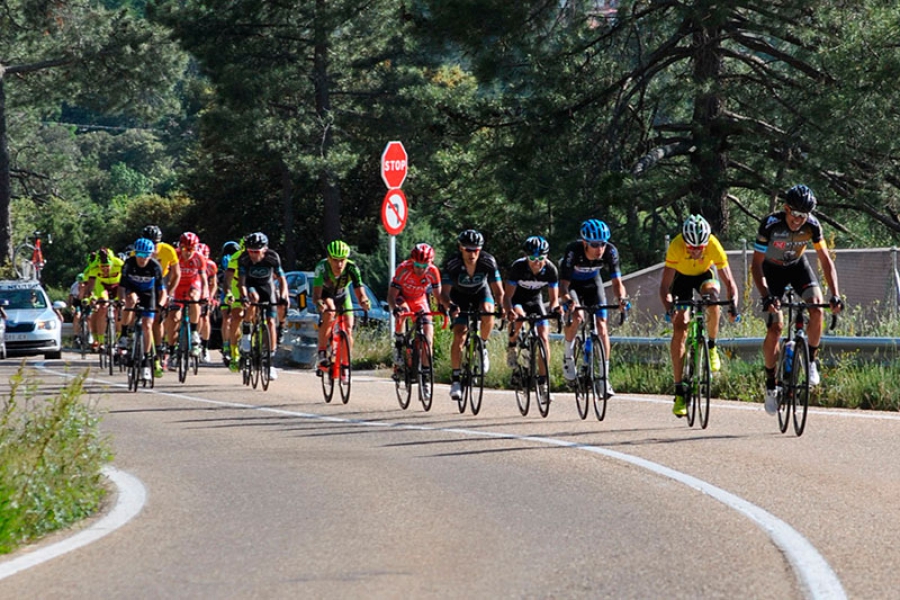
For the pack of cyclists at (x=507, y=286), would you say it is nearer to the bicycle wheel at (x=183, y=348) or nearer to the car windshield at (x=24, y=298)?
the bicycle wheel at (x=183, y=348)

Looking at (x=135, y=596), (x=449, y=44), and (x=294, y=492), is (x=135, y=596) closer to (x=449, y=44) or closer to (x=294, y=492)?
(x=294, y=492)

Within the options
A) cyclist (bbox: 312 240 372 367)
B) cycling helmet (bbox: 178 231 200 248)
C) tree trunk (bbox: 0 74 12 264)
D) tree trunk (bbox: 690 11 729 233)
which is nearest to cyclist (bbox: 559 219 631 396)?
cyclist (bbox: 312 240 372 367)

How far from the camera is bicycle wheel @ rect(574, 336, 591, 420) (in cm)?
1471

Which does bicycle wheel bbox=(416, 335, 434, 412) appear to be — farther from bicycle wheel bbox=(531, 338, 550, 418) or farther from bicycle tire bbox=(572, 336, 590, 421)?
bicycle tire bbox=(572, 336, 590, 421)

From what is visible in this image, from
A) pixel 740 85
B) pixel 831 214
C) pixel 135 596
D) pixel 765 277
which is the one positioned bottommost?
pixel 135 596

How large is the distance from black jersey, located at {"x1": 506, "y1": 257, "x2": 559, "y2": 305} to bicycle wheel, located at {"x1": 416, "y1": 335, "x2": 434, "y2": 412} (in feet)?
4.09


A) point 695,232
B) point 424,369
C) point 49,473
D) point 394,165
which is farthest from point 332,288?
point 49,473

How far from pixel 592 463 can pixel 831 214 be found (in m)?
19.6

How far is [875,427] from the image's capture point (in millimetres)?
13555

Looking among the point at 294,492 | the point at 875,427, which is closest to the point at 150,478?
the point at 294,492

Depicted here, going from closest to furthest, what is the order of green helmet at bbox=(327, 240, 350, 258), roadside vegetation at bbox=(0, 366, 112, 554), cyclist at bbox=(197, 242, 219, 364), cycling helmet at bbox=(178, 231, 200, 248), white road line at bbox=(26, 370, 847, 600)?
white road line at bbox=(26, 370, 847, 600)
roadside vegetation at bbox=(0, 366, 112, 554)
green helmet at bbox=(327, 240, 350, 258)
cycling helmet at bbox=(178, 231, 200, 248)
cyclist at bbox=(197, 242, 219, 364)

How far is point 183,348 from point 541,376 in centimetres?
788

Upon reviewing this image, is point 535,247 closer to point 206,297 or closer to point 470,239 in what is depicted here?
point 470,239

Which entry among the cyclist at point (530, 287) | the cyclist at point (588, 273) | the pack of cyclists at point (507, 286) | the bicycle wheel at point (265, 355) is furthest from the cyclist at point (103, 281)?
the cyclist at point (588, 273)
